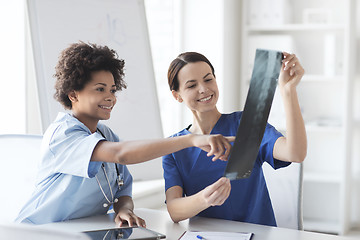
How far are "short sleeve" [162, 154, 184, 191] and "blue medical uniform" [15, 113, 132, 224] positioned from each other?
17 centimetres

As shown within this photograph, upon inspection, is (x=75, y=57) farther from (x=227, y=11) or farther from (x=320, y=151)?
(x=320, y=151)

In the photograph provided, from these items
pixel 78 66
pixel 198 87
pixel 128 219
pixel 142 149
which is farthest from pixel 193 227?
pixel 78 66

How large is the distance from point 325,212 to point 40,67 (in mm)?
2499

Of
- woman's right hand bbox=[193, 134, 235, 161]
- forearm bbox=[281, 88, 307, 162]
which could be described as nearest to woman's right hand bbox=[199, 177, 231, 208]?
woman's right hand bbox=[193, 134, 235, 161]

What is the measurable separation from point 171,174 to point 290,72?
498 millimetres

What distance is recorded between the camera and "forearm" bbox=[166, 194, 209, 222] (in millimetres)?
1367

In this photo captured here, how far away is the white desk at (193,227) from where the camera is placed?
1284 mm

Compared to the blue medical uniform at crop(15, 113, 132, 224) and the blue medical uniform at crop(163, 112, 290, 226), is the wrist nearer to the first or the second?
the blue medical uniform at crop(163, 112, 290, 226)

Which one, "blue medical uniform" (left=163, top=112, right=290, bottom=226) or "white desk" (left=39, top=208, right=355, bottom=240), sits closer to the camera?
"white desk" (left=39, top=208, right=355, bottom=240)

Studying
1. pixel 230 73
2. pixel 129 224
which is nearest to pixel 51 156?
pixel 129 224

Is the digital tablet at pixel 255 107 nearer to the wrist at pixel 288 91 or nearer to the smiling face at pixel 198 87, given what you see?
the wrist at pixel 288 91

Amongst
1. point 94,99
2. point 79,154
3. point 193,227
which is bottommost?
point 193,227

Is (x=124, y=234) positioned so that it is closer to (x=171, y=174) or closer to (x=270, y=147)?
(x=171, y=174)

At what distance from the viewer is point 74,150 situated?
4.28 ft
